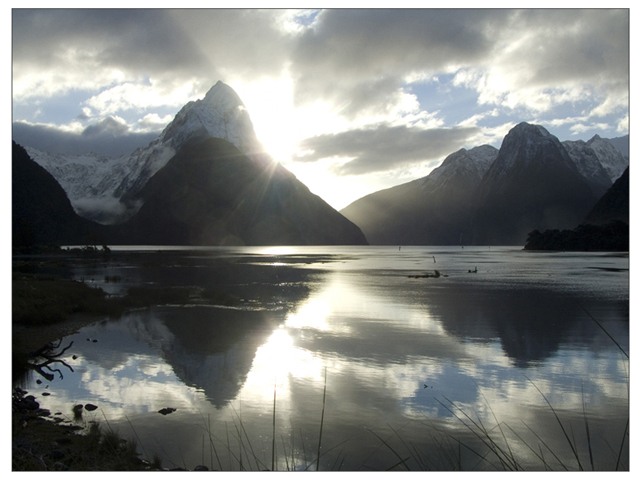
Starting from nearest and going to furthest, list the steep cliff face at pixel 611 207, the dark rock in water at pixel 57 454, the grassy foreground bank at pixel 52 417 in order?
1. the grassy foreground bank at pixel 52 417
2. the dark rock in water at pixel 57 454
3. the steep cliff face at pixel 611 207

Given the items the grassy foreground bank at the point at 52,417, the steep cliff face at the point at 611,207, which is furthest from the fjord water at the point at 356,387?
the steep cliff face at the point at 611,207

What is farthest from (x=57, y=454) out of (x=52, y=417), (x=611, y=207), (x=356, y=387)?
(x=611, y=207)

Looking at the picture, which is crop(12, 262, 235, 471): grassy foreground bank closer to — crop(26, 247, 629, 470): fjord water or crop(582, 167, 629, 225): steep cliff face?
crop(26, 247, 629, 470): fjord water

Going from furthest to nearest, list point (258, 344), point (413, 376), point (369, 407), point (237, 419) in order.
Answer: point (258, 344), point (413, 376), point (369, 407), point (237, 419)

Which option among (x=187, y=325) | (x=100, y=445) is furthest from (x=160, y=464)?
(x=187, y=325)

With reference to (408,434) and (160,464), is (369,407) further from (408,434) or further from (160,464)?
(160,464)

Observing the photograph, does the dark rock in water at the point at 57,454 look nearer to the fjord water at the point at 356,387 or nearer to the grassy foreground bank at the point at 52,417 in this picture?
the grassy foreground bank at the point at 52,417

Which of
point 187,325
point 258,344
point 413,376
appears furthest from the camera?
point 187,325

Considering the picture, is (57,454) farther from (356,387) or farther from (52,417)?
(356,387)
